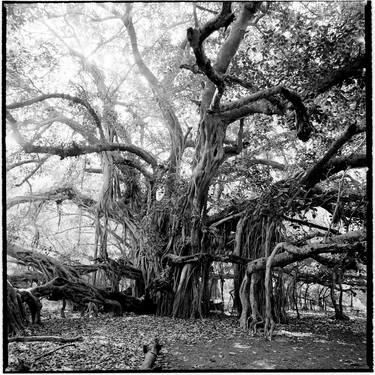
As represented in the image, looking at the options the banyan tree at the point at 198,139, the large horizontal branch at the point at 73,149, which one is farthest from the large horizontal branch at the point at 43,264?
the large horizontal branch at the point at 73,149

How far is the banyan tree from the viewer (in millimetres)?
3576

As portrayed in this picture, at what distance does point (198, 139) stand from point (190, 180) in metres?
0.55

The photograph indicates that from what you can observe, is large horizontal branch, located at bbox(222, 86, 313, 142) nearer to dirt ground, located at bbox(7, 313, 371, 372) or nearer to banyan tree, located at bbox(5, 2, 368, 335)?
banyan tree, located at bbox(5, 2, 368, 335)

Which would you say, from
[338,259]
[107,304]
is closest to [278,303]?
[338,259]

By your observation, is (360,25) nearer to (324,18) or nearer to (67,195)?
(324,18)

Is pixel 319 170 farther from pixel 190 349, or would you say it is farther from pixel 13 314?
pixel 13 314

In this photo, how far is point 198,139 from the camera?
201 inches

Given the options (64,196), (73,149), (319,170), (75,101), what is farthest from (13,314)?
(319,170)

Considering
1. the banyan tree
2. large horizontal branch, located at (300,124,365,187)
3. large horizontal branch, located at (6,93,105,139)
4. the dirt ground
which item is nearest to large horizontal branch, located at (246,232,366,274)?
the banyan tree

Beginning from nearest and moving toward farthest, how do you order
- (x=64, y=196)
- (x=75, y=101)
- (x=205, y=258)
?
(x=75, y=101) < (x=205, y=258) < (x=64, y=196)

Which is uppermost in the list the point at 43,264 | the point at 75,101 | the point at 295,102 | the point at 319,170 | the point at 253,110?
the point at 75,101

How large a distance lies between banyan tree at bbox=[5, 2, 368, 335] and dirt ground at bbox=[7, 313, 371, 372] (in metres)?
0.40

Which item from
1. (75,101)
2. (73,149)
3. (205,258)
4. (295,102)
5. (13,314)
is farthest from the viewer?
(205,258)

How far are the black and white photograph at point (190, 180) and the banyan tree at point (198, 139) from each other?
0.02 m
